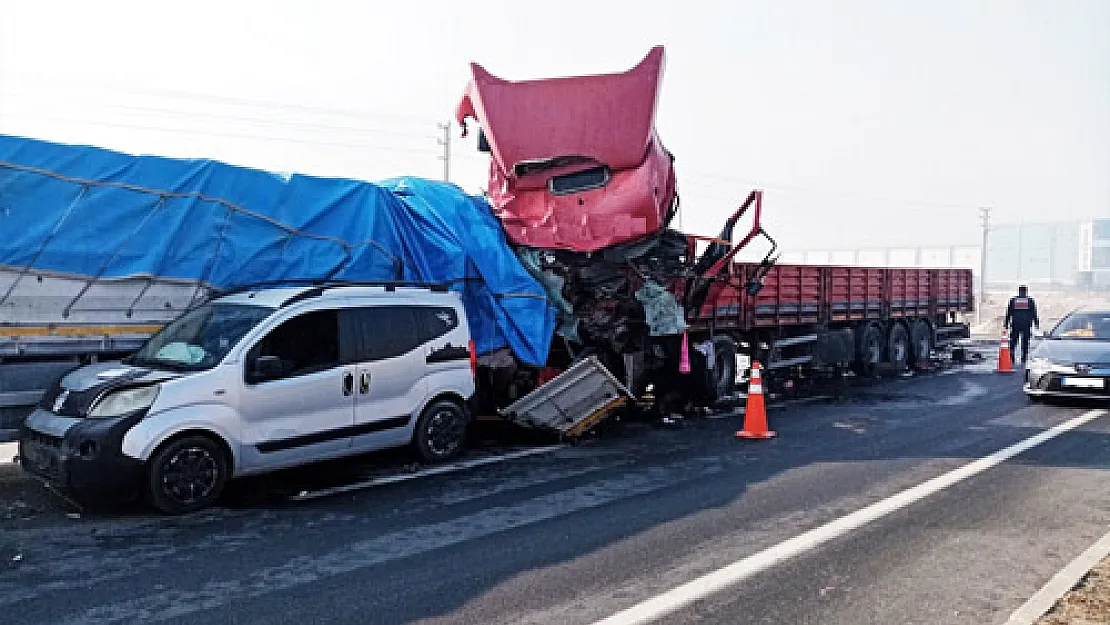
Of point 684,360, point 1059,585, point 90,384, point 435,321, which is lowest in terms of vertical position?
point 1059,585

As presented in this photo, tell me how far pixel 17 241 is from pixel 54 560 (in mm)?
3546

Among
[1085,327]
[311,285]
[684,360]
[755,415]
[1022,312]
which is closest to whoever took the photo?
[311,285]

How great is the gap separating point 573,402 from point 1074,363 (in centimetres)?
771

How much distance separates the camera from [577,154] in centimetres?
1138

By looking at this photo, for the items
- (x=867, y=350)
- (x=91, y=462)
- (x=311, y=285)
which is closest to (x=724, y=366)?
(x=867, y=350)

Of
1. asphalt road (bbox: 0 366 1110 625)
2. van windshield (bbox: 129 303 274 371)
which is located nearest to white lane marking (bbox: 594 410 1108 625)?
asphalt road (bbox: 0 366 1110 625)

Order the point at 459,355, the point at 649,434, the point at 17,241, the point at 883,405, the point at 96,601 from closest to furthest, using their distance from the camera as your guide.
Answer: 1. the point at 96,601
2. the point at 17,241
3. the point at 459,355
4. the point at 649,434
5. the point at 883,405

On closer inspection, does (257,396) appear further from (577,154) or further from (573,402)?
(577,154)

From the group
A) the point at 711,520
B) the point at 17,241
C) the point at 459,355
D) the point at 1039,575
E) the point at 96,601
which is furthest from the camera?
the point at 459,355

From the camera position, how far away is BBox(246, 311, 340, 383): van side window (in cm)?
720

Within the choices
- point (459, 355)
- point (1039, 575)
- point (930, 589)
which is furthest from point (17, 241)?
point (1039, 575)

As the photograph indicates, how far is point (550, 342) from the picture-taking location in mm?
10844

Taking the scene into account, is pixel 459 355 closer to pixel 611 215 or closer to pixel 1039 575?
pixel 611 215

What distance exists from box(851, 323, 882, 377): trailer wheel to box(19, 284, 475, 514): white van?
10.9 meters
